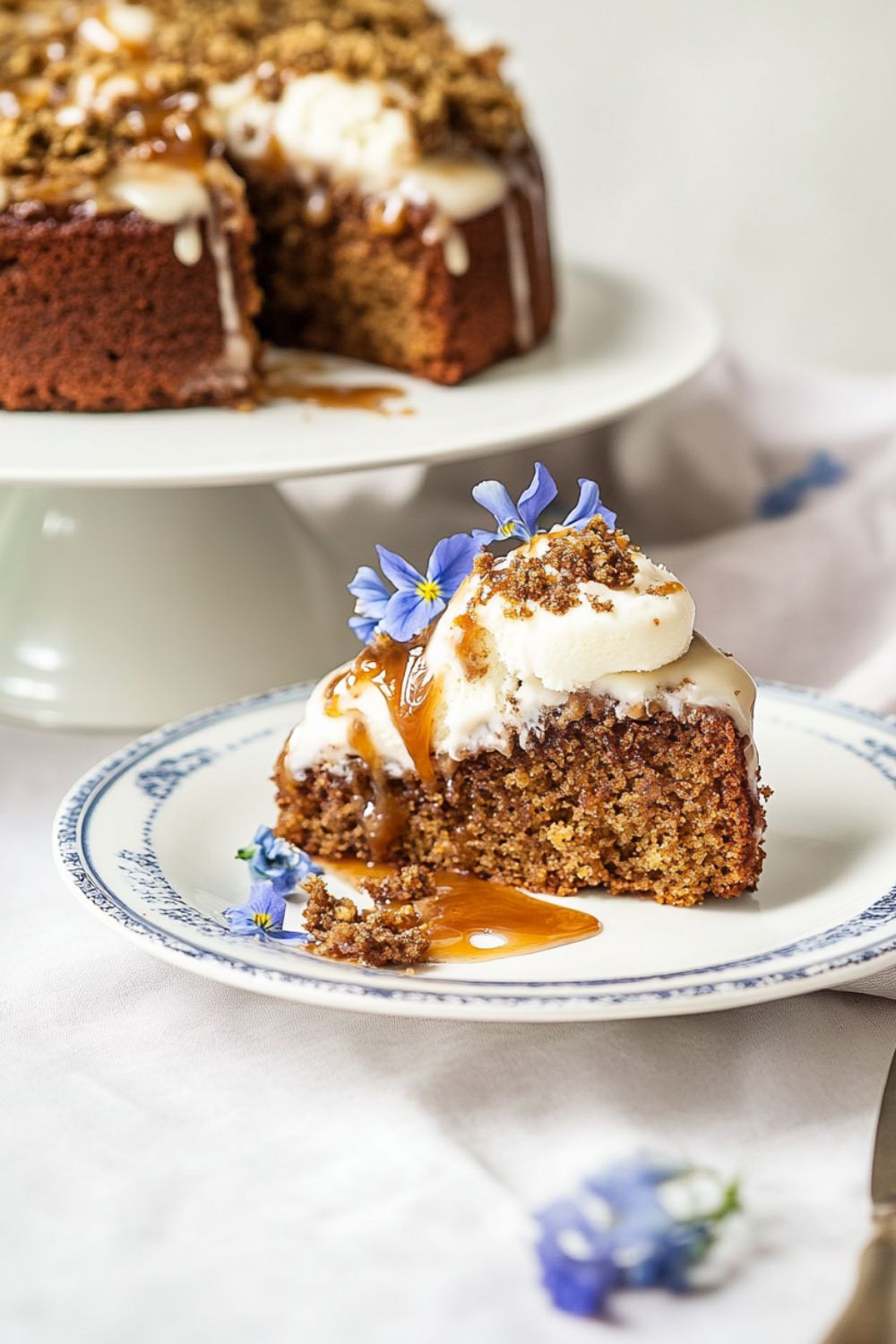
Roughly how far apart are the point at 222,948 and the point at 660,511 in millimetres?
2102

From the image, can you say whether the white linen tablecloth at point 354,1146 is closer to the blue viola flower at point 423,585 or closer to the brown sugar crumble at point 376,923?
the brown sugar crumble at point 376,923

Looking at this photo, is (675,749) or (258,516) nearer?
(675,749)

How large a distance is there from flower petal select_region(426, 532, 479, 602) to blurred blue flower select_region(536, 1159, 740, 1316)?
2.43 feet

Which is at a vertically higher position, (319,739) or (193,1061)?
(319,739)

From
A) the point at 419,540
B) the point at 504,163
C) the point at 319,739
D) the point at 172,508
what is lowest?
the point at 419,540

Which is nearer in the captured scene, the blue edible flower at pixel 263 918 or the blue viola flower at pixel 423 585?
the blue edible flower at pixel 263 918

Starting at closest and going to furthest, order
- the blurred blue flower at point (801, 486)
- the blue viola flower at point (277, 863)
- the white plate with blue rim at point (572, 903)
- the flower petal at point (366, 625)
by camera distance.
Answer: the white plate with blue rim at point (572, 903) < the blue viola flower at point (277, 863) < the flower petal at point (366, 625) < the blurred blue flower at point (801, 486)

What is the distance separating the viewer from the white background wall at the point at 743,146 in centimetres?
507

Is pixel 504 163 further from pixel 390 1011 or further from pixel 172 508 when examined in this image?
pixel 390 1011

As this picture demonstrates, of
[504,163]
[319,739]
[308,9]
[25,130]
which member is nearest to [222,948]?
[319,739]

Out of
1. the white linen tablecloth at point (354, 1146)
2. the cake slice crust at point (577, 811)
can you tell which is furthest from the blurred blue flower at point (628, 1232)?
the cake slice crust at point (577, 811)

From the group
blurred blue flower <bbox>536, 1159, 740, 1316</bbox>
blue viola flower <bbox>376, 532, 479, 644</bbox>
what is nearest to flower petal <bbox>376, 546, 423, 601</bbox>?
blue viola flower <bbox>376, 532, 479, 644</bbox>

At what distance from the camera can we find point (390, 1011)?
1.62 meters

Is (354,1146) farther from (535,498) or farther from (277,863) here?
(535,498)
